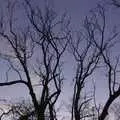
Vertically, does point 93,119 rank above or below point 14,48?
below

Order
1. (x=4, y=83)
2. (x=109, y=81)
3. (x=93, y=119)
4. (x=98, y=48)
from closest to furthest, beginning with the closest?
(x=109, y=81) < (x=4, y=83) < (x=98, y=48) < (x=93, y=119)

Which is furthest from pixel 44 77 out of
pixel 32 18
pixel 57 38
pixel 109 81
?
pixel 109 81

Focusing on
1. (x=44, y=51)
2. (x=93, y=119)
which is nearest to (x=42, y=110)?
(x=44, y=51)

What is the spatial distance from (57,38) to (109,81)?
18.9ft

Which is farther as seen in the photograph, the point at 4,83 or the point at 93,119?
the point at 93,119

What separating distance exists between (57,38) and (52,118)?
225 inches

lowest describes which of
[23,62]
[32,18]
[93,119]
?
[93,119]

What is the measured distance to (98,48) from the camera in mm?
21188

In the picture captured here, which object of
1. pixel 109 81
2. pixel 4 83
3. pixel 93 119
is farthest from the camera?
pixel 93 119

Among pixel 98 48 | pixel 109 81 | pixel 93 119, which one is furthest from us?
pixel 93 119

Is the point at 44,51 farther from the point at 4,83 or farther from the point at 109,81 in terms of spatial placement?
the point at 109,81

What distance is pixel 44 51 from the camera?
22453mm

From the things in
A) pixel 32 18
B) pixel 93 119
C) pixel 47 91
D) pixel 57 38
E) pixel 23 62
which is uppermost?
pixel 32 18

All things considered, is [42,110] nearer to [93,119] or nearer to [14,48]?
[14,48]
